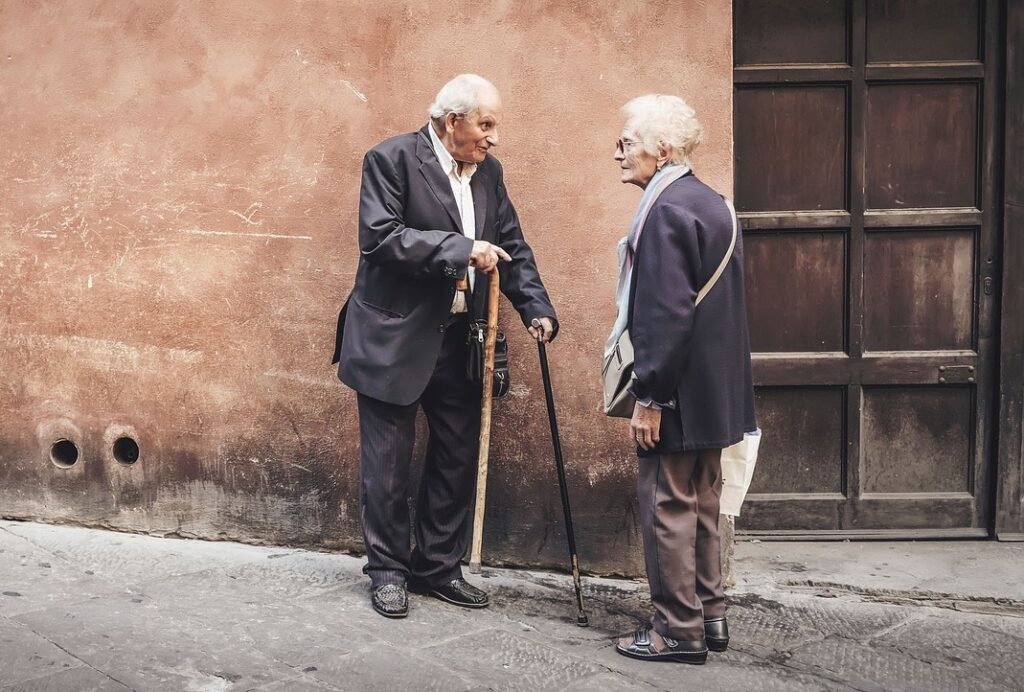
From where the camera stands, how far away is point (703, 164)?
4246 mm

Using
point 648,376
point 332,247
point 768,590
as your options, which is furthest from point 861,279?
point 332,247

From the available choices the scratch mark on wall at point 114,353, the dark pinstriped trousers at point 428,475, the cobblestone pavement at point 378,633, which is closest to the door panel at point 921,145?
the cobblestone pavement at point 378,633

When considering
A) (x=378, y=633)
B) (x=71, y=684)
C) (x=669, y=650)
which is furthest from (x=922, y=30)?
(x=71, y=684)

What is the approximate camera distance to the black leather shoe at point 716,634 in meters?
3.67

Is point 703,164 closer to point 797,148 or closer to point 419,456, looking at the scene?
point 797,148

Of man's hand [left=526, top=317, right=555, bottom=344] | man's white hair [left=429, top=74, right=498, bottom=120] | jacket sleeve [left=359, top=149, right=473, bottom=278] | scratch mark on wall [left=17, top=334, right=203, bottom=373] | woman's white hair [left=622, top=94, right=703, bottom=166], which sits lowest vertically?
scratch mark on wall [left=17, top=334, right=203, bottom=373]

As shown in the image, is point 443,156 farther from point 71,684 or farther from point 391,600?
point 71,684

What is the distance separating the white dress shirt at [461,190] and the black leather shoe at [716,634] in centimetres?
134

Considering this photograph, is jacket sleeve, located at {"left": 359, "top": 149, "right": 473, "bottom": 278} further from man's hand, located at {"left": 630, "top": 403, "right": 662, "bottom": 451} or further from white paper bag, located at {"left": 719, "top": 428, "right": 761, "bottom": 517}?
white paper bag, located at {"left": 719, "top": 428, "right": 761, "bottom": 517}

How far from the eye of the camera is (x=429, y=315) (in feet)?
12.8

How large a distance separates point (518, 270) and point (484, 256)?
374mm

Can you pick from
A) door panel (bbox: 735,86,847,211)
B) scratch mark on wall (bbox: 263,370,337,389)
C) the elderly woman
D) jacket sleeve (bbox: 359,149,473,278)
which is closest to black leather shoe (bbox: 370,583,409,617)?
the elderly woman

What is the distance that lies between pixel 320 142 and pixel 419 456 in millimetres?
1275

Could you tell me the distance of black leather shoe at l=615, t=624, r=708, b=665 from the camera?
11.6 ft
